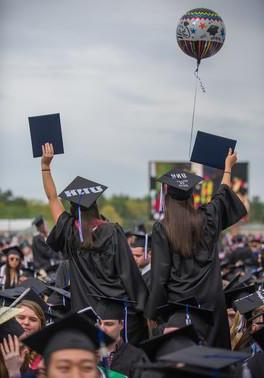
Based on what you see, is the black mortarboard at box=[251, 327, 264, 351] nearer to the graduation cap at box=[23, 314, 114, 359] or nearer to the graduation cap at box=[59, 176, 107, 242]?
the graduation cap at box=[23, 314, 114, 359]

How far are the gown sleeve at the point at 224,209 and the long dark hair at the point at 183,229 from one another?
0.43 ft

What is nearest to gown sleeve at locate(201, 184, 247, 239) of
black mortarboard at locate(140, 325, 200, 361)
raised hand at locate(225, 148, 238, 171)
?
raised hand at locate(225, 148, 238, 171)

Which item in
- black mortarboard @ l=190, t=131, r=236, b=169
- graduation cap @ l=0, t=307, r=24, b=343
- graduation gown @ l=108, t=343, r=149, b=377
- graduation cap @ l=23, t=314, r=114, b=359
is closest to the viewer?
graduation cap @ l=23, t=314, r=114, b=359

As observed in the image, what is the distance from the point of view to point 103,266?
26.5ft

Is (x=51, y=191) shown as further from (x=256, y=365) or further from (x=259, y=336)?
(x=256, y=365)

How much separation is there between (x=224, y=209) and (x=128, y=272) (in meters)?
0.86

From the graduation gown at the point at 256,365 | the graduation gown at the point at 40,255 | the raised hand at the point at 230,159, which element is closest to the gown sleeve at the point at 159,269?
the raised hand at the point at 230,159

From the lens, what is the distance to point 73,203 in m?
8.05

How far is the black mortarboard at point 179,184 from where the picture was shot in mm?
7801

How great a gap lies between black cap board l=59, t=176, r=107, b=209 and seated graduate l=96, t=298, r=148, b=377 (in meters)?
0.75

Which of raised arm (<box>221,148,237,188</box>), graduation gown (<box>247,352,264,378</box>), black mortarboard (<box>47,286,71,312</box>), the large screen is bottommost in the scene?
the large screen

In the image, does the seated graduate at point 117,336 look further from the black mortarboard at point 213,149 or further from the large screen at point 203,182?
the large screen at point 203,182

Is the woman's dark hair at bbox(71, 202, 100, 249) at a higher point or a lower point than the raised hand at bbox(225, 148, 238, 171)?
lower

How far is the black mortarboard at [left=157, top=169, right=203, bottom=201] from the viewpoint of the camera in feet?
25.6
